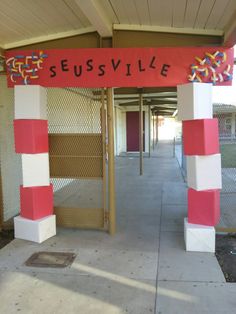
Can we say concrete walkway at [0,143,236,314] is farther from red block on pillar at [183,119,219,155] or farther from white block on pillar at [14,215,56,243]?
red block on pillar at [183,119,219,155]

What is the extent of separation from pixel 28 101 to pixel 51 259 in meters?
1.97

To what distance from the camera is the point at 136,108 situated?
16.7 meters

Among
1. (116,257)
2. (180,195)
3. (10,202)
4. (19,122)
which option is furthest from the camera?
(180,195)

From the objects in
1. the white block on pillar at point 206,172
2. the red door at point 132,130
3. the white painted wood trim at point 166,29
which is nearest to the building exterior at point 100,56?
the white painted wood trim at point 166,29

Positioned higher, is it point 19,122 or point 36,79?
point 36,79

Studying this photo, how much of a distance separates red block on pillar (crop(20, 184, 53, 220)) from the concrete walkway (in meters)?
0.37

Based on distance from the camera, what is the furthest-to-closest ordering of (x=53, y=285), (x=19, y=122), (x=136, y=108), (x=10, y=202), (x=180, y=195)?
(x=136, y=108)
(x=180, y=195)
(x=10, y=202)
(x=19, y=122)
(x=53, y=285)

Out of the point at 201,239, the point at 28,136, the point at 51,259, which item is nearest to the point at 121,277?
the point at 51,259

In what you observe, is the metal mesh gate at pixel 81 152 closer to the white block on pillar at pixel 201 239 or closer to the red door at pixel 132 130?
the white block on pillar at pixel 201 239

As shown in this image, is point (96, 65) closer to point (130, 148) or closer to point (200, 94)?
point (200, 94)

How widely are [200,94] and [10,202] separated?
332 cm

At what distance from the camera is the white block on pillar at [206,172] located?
3717 mm

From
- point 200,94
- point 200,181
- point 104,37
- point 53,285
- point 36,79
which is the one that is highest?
point 104,37

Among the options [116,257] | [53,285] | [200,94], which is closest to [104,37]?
[200,94]
